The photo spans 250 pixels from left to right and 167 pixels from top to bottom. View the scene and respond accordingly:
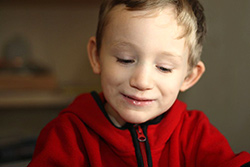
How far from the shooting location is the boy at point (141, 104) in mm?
716

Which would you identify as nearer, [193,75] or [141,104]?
[141,104]

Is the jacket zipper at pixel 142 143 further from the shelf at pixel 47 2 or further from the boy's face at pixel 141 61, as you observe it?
the shelf at pixel 47 2

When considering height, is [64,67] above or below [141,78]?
below

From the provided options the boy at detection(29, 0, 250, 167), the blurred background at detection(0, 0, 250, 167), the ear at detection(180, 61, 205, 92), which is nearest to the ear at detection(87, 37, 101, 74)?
the boy at detection(29, 0, 250, 167)

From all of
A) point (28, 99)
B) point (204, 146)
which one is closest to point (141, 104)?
point (204, 146)

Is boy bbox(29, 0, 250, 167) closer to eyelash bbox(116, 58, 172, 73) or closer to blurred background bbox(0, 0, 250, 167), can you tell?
eyelash bbox(116, 58, 172, 73)

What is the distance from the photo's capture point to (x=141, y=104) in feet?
2.46

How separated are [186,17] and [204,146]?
0.36m

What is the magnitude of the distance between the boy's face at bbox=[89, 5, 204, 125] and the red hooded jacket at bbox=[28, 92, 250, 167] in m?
0.07

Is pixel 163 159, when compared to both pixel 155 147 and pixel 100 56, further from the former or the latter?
pixel 100 56

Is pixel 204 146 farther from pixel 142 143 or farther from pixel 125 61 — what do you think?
pixel 125 61

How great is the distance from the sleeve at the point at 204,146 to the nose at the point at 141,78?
0.79 ft

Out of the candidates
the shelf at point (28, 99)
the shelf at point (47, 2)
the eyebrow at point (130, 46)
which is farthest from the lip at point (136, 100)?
the shelf at point (47, 2)

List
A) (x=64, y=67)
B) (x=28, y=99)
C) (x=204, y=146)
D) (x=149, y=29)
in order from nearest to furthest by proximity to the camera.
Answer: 1. (x=149, y=29)
2. (x=204, y=146)
3. (x=28, y=99)
4. (x=64, y=67)
